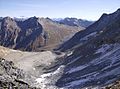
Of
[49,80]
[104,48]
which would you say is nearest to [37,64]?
[49,80]

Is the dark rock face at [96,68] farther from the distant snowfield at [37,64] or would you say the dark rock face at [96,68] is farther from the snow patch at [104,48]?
the distant snowfield at [37,64]

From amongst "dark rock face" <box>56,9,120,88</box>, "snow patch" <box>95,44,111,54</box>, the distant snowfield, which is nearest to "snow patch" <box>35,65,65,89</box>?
the distant snowfield

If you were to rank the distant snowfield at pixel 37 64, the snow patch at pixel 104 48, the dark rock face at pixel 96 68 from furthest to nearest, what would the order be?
the snow patch at pixel 104 48 → the distant snowfield at pixel 37 64 → the dark rock face at pixel 96 68

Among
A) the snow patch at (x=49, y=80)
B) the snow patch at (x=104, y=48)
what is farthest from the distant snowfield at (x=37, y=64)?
the snow patch at (x=104, y=48)

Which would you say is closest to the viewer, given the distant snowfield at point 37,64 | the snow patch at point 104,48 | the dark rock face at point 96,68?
the dark rock face at point 96,68

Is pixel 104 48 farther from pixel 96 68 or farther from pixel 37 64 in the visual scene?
pixel 37 64

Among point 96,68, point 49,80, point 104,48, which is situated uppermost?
point 104,48

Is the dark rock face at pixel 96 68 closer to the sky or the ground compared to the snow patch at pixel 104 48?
closer to the ground

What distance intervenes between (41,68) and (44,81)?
25.0m

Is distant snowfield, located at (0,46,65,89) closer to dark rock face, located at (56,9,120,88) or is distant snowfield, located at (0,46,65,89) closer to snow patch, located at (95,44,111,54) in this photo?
dark rock face, located at (56,9,120,88)

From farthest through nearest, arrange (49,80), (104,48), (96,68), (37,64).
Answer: (37,64), (104,48), (49,80), (96,68)

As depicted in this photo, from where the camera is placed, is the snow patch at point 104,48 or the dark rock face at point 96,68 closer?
the dark rock face at point 96,68

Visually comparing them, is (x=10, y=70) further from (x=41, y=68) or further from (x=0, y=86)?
(x=41, y=68)

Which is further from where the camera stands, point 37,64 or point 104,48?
point 37,64
